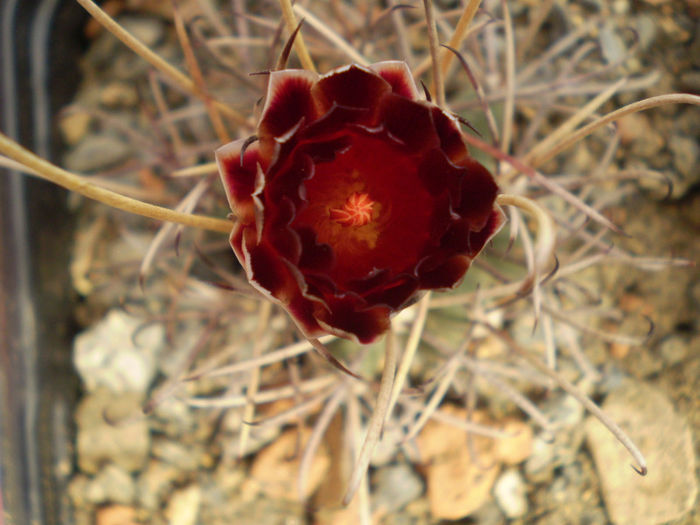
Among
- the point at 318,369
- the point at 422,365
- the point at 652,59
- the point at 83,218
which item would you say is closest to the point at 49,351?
the point at 83,218

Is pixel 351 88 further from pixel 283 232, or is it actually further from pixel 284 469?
pixel 284 469

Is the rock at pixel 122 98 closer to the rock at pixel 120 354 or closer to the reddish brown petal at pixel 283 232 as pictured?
the rock at pixel 120 354

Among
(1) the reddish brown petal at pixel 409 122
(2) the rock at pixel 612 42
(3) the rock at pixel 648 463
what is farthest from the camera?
(2) the rock at pixel 612 42

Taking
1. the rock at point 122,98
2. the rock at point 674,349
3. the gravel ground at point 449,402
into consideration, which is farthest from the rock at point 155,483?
the rock at point 674,349

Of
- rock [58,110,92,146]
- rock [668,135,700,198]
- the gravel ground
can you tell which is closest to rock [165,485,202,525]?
the gravel ground

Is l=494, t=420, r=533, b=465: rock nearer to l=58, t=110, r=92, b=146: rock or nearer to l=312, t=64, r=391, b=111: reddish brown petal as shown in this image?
l=312, t=64, r=391, b=111: reddish brown petal

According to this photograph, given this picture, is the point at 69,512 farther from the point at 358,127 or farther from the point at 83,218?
the point at 358,127

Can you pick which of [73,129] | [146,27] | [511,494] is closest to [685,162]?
[511,494]
